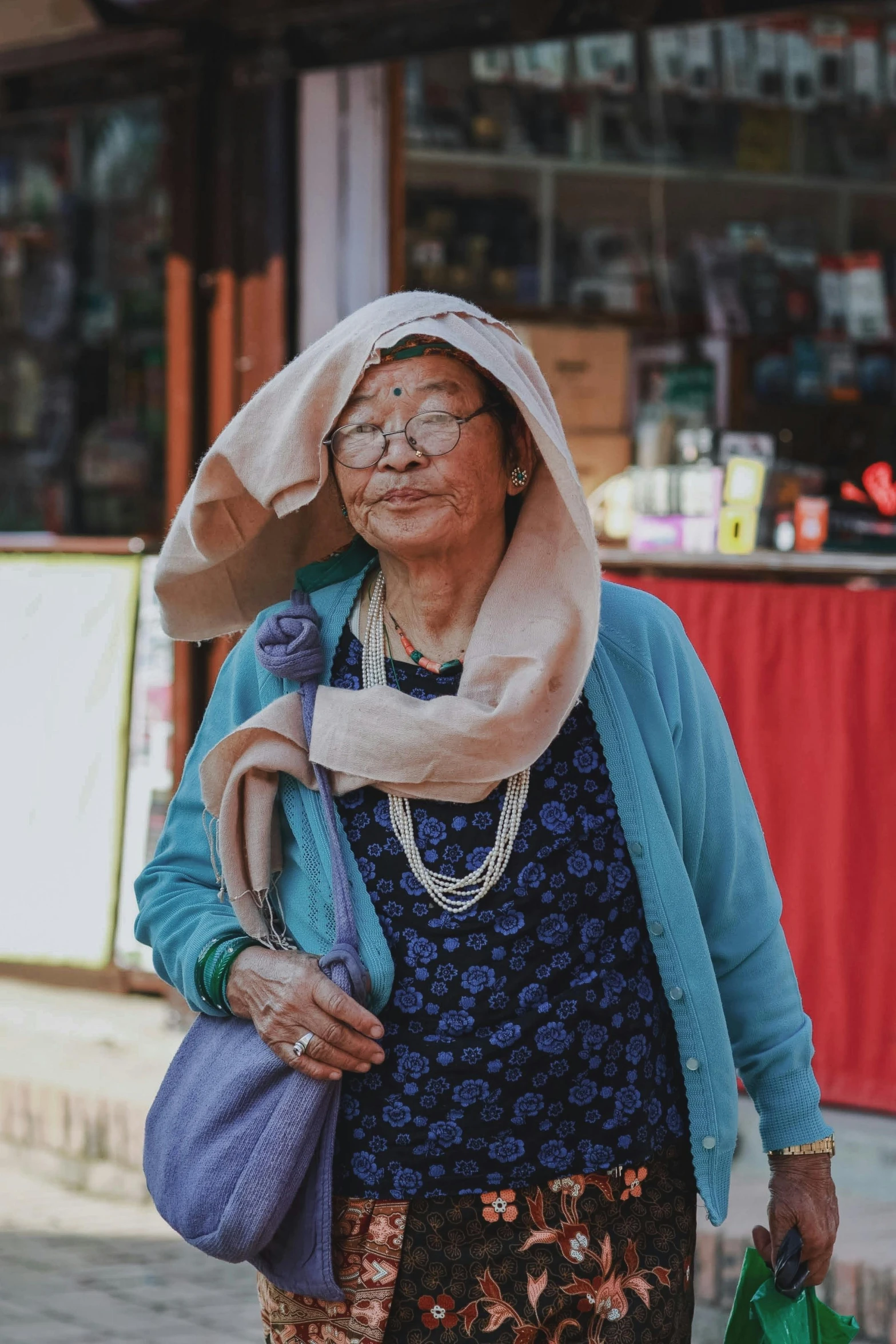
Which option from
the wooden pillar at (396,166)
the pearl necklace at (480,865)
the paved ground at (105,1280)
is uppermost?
the wooden pillar at (396,166)

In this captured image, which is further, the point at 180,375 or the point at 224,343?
the point at 180,375

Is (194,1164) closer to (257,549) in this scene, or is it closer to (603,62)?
(257,549)

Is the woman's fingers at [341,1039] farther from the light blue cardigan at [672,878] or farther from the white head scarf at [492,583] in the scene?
the white head scarf at [492,583]

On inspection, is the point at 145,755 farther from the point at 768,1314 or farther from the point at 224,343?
the point at 768,1314

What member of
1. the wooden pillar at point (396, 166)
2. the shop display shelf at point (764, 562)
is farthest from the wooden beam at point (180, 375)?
the shop display shelf at point (764, 562)

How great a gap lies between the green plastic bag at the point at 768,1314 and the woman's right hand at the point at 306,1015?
2.04ft

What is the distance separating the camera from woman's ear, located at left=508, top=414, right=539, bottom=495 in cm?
222

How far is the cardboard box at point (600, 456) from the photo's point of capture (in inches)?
196

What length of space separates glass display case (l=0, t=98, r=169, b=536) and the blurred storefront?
28cm

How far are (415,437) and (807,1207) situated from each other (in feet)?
3.62

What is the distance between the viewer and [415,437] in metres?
2.13

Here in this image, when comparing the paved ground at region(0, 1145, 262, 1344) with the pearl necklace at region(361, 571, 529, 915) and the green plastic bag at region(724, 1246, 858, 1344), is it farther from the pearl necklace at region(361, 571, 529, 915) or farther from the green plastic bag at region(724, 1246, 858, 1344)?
the pearl necklace at region(361, 571, 529, 915)

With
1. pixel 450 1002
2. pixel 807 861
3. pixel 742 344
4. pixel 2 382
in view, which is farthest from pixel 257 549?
pixel 2 382

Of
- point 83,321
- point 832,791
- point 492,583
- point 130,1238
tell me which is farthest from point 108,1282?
point 83,321
